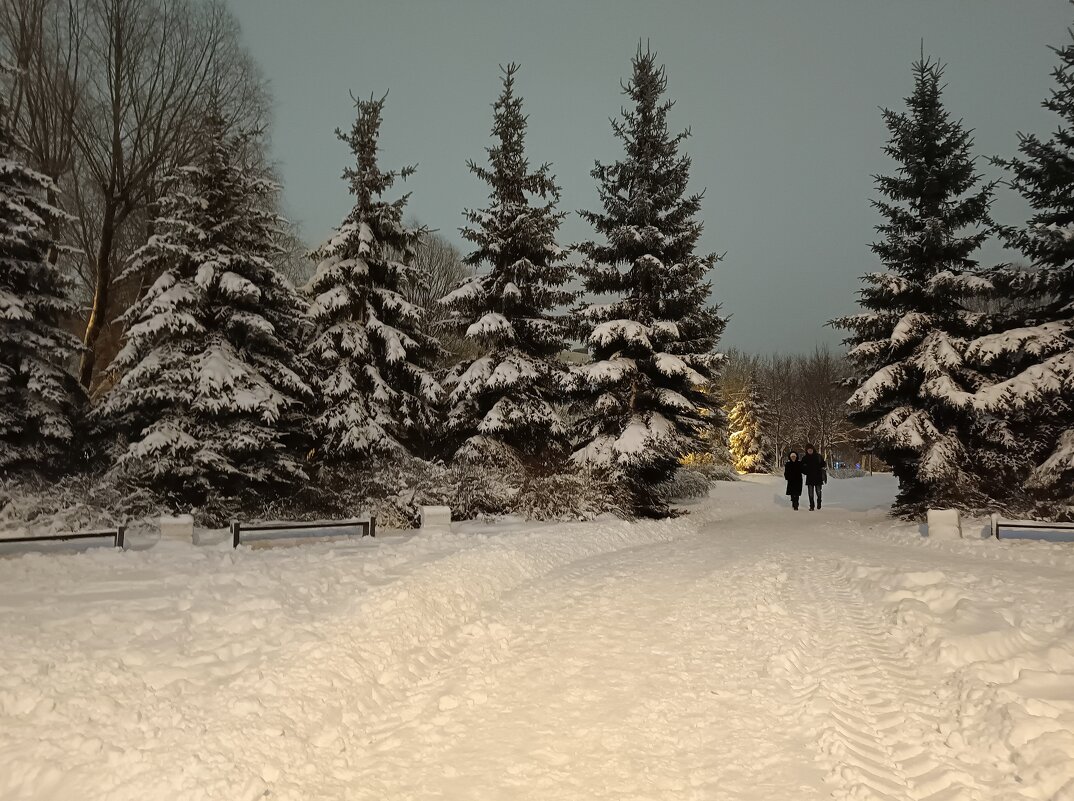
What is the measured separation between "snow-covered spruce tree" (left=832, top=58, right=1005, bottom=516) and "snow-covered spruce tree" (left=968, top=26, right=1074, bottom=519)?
0.68 m

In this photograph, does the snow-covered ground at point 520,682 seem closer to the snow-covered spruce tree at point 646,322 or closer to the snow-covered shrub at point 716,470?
the snow-covered spruce tree at point 646,322

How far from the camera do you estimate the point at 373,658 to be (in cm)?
567

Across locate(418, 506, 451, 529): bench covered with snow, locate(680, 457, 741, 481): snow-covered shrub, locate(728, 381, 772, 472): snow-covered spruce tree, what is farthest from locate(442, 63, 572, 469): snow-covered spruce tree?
locate(728, 381, 772, 472): snow-covered spruce tree

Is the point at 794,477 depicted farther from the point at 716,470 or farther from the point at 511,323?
the point at 716,470

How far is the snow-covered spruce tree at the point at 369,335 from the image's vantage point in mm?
15266

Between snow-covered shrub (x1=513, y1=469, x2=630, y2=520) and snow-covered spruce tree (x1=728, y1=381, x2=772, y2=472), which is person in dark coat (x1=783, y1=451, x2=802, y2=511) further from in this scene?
snow-covered spruce tree (x1=728, y1=381, x2=772, y2=472)

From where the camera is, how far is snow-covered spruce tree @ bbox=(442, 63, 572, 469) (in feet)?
52.6

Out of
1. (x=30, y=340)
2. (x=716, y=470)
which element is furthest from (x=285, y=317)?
(x=716, y=470)

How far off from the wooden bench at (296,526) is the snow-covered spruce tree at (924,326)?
1174 centimetres

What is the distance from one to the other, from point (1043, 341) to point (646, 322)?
29.0 ft

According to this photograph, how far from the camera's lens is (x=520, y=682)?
208 inches

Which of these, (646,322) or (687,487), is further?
(687,487)

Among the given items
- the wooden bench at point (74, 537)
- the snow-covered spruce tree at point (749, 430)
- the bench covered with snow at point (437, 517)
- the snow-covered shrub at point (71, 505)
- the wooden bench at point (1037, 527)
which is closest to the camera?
the wooden bench at point (74, 537)

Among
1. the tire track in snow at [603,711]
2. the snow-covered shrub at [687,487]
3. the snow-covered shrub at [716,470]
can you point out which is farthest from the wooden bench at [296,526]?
the snow-covered shrub at [716,470]
